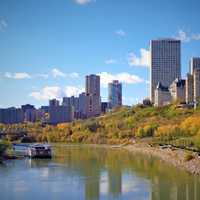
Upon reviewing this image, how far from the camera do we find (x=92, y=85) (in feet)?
427

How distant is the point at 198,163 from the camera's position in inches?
1206

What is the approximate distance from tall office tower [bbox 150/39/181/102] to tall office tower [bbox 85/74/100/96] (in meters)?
25.0

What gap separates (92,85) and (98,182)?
104 m

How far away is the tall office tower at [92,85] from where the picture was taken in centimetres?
12975

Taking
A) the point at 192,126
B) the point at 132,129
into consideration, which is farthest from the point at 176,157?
the point at 132,129

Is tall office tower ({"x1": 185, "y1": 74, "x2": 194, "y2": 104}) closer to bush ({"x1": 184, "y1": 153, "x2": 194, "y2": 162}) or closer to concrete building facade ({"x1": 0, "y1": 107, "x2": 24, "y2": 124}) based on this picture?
concrete building facade ({"x1": 0, "y1": 107, "x2": 24, "y2": 124})

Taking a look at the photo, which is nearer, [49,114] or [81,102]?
[49,114]

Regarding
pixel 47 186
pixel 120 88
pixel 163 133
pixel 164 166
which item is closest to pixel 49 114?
pixel 120 88

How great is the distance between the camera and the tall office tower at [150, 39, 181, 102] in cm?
10844

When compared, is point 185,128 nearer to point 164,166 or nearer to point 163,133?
point 163,133

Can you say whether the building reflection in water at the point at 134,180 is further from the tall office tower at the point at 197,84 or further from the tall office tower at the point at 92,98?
the tall office tower at the point at 92,98

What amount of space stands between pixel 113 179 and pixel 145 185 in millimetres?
3128

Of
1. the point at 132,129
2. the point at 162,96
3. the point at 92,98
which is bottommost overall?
the point at 132,129

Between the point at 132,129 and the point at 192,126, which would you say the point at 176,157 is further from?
the point at 132,129
